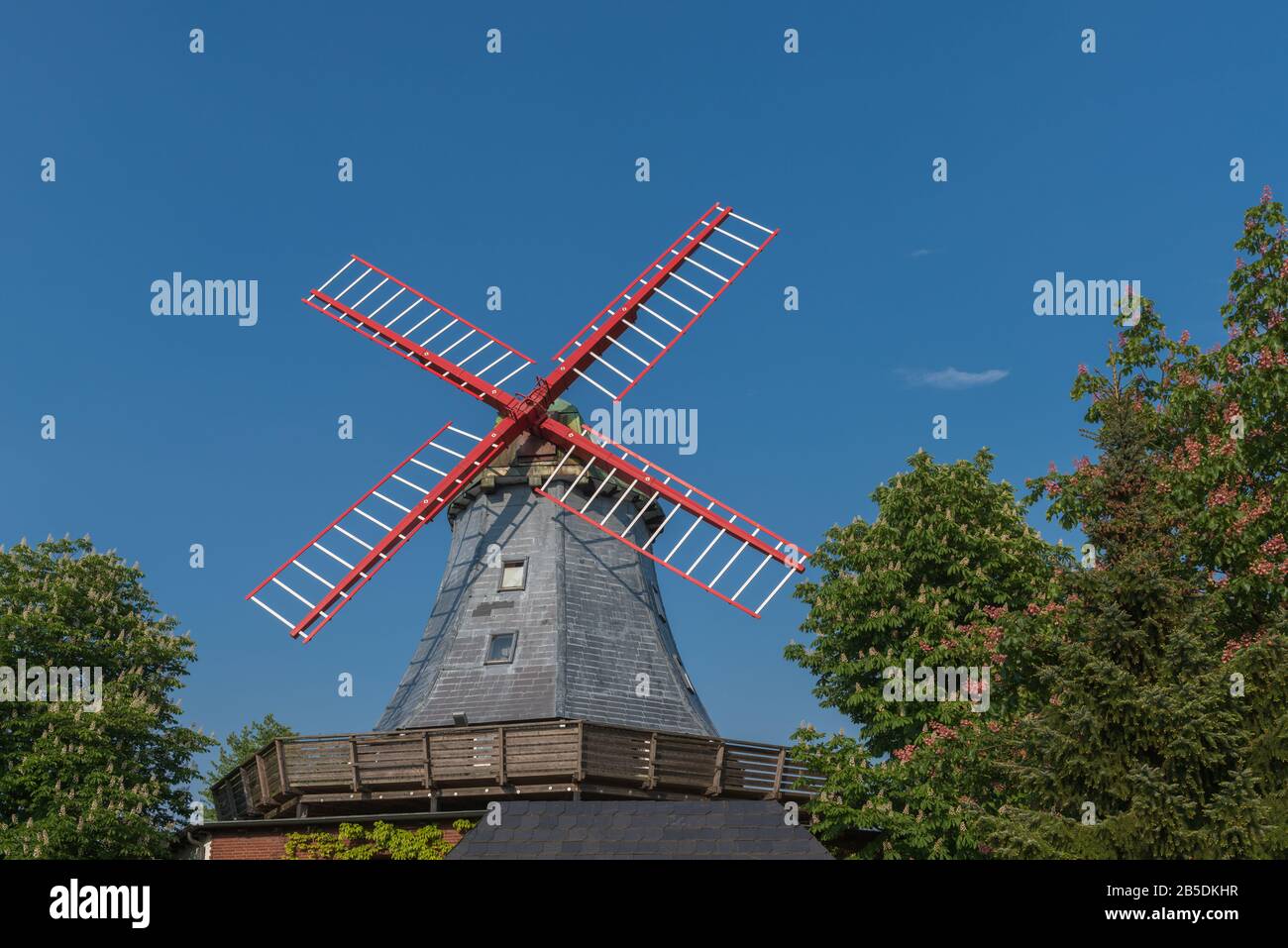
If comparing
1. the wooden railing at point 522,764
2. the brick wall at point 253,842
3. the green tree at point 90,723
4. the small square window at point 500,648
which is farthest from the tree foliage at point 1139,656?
the green tree at point 90,723

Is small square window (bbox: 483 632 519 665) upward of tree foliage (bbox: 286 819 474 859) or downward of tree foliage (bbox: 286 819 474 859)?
upward

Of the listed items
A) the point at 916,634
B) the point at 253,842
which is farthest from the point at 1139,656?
the point at 253,842

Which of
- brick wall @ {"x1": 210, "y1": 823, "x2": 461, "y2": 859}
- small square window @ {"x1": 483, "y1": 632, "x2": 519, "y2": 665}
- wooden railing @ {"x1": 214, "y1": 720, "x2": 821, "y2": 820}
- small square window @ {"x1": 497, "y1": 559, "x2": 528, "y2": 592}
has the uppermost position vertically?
small square window @ {"x1": 497, "y1": 559, "x2": 528, "y2": 592}

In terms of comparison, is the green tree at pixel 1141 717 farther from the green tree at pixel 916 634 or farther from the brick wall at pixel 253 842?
the brick wall at pixel 253 842

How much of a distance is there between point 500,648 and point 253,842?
6.67 meters

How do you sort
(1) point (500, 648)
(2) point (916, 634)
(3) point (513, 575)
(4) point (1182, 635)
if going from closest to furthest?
1. (4) point (1182, 635)
2. (2) point (916, 634)
3. (1) point (500, 648)
4. (3) point (513, 575)

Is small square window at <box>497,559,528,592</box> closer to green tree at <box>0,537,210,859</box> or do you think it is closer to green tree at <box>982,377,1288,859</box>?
green tree at <box>0,537,210,859</box>

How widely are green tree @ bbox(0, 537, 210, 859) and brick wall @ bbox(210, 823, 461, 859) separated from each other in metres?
2.93

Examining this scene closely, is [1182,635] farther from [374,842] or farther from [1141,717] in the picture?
[374,842]

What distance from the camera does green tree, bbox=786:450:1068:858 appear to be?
23.9 meters

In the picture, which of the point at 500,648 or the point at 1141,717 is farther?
the point at 500,648

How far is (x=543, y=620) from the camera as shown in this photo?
1158 inches

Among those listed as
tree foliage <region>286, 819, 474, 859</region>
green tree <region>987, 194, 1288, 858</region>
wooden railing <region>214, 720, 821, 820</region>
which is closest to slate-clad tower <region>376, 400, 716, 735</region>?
wooden railing <region>214, 720, 821, 820</region>

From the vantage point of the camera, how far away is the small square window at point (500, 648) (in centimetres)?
2900
